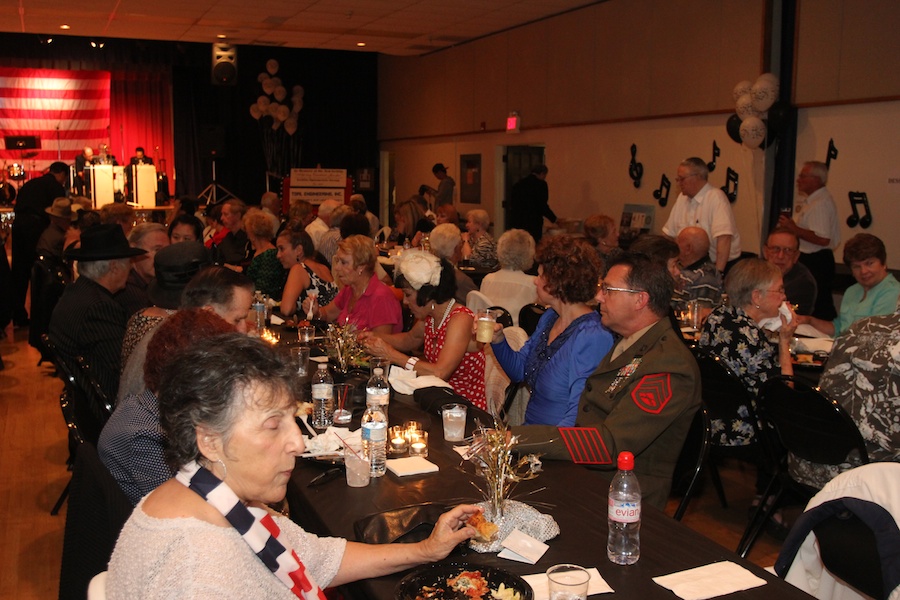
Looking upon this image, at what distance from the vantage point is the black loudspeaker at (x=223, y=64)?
14.0 meters

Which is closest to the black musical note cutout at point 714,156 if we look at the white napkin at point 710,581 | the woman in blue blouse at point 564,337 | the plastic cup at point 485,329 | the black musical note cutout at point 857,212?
the black musical note cutout at point 857,212

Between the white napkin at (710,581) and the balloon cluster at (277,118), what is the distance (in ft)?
54.6

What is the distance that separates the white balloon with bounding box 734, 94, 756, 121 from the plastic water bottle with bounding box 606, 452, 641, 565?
7034 millimetres

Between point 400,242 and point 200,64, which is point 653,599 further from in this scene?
point 200,64

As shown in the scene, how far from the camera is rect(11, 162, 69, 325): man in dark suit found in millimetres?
9648

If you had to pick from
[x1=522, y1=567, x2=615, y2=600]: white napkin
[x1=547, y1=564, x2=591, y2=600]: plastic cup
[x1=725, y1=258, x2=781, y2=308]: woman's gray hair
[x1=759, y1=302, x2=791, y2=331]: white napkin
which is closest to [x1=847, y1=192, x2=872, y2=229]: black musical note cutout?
[x1=759, y1=302, x2=791, y2=331]: white napkin

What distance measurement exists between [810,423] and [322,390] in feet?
6.17

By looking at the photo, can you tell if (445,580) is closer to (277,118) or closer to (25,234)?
(25,234)

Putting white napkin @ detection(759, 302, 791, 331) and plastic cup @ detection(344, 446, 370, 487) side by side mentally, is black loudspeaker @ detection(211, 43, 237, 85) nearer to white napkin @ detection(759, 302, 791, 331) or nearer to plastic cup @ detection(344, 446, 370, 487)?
white napkin @ detection(759, 302, 791, 331)

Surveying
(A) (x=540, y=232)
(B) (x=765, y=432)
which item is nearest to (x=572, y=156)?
(A) (x=540, y=232)

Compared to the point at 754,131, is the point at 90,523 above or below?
below

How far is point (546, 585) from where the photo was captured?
1853 mm

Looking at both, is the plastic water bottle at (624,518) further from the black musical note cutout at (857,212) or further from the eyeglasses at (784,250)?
the black musical note cutout at (857,212)

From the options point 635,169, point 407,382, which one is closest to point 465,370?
point 407,382
